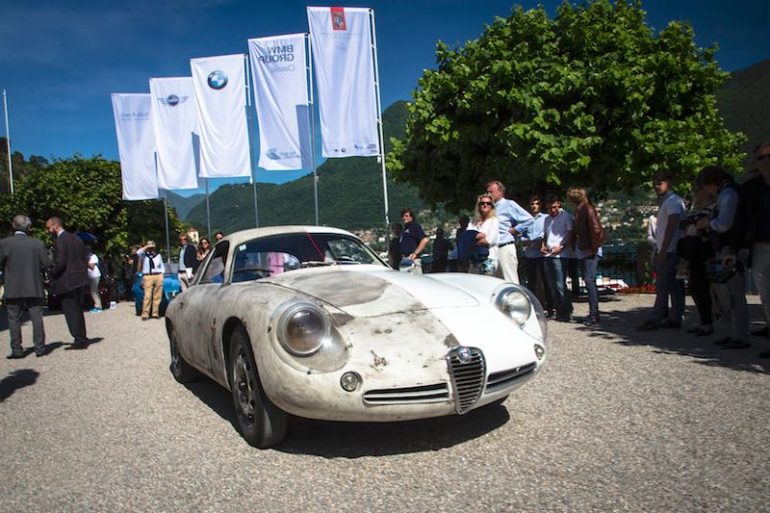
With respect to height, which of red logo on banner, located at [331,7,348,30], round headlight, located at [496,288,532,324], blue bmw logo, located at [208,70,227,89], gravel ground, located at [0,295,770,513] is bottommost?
gravel ground, located at [0,295,770,513]

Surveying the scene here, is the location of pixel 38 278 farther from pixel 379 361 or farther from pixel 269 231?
pixel 379 361

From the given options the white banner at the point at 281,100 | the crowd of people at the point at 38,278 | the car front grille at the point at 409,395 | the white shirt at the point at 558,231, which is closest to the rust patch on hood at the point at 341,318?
the car front grille at the point at 409,395

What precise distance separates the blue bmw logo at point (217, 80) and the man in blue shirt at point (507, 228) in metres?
12.1

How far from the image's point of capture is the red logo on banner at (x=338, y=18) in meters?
14.3

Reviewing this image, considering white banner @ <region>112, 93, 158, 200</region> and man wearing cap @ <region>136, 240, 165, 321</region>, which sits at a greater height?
white banner @ <region>112, 93, 158, 200</region>

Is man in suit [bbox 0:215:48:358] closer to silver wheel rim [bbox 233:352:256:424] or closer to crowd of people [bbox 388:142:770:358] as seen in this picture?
silver wheel rim [bbox 233:352:256:424]

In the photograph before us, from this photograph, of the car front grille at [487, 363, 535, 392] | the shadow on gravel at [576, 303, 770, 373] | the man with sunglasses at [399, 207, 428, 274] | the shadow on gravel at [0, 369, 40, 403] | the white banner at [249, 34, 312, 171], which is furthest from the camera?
the white banner at [249, 34, 312, 171]

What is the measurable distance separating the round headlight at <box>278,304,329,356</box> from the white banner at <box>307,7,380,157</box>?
11444 mm

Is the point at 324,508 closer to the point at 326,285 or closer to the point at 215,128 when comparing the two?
the point at 326,285

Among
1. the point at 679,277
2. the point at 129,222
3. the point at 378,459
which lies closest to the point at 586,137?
the point at 679,277

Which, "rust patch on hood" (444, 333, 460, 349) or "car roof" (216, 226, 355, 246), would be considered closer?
"rust patch on hood" (444, 333, 460, 349)

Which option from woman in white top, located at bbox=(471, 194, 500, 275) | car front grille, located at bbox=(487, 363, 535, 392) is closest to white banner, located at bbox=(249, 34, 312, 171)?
woman in white top, located at bbox=(471, 194, 500, 275)

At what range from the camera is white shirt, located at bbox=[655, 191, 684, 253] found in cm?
636

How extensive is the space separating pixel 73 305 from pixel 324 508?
687 cm
